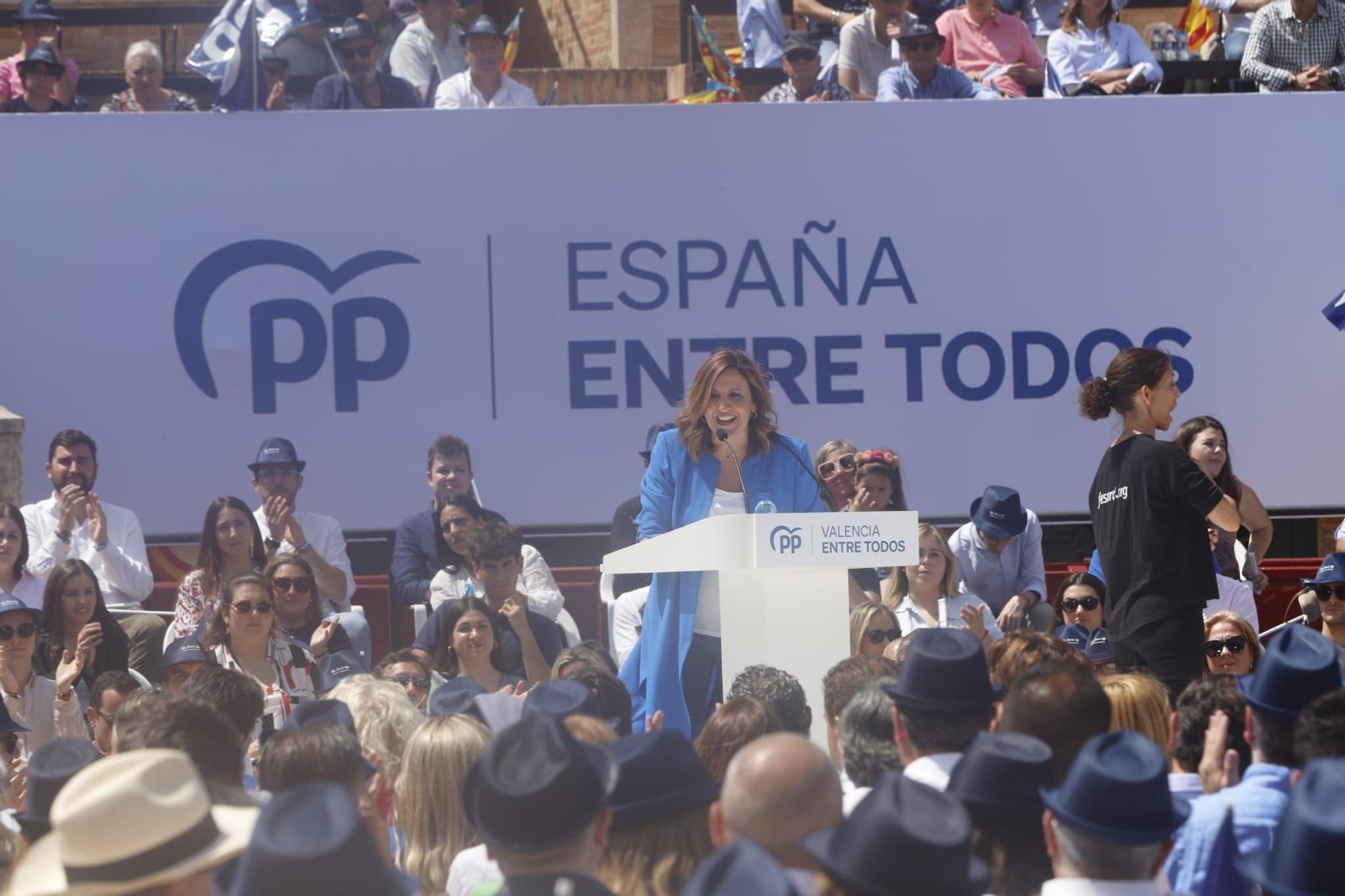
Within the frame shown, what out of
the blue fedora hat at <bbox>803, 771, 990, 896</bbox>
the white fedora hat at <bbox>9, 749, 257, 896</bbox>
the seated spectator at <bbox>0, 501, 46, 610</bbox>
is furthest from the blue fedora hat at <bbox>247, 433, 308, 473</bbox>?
the blue fedora hat at <bbox>803, 771, 990, 896</bbox>

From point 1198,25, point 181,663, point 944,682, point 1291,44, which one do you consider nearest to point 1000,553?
point 181,663

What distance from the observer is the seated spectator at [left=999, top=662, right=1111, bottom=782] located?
11.1ft

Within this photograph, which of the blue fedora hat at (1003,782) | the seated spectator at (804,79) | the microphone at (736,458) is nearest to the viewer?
the blue fedora hat at (1003,782)

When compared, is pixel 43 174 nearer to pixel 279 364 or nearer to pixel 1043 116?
pixel 279 364

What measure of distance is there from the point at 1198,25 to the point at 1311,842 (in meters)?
10.3

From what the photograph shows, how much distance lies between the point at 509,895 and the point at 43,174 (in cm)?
686

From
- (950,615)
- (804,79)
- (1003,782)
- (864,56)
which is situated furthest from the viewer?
(864,56)

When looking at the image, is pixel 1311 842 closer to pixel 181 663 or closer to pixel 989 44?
pixel 181 663

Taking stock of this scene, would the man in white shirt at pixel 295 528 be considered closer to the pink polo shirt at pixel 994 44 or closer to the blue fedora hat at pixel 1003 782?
the pink polo shirt at pixel 994 44

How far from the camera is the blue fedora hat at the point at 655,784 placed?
292 centimetres

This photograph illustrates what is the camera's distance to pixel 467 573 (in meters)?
7.49

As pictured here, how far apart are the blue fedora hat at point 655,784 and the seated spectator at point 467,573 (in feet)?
14.2

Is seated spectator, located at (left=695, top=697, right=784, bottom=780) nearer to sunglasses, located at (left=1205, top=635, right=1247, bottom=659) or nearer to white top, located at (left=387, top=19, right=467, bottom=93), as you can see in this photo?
sunglasses, located at (left=1205, top=635, right=1247, bottom=659)

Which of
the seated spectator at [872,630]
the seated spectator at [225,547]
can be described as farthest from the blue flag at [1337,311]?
the seated spectator at [225,547]
